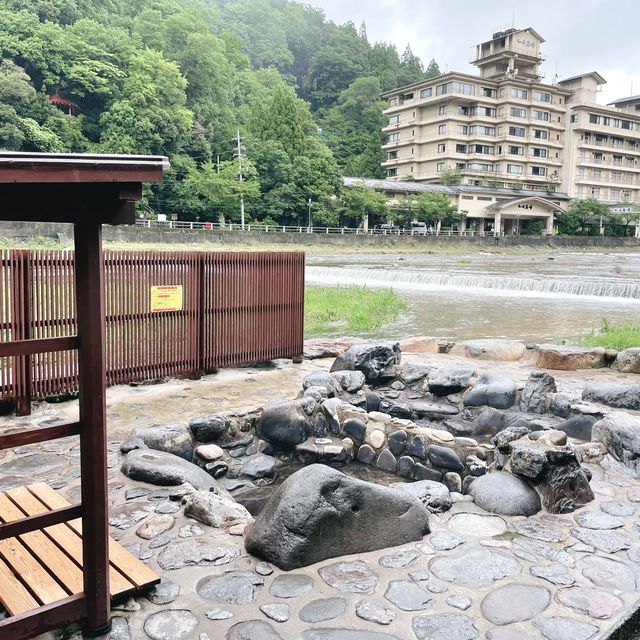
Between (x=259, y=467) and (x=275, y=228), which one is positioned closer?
(x=259, y=467)

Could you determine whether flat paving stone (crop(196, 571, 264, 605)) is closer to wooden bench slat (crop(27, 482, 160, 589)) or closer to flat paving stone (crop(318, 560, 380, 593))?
wooden bench slat (crop(27, 482, 160, 589))

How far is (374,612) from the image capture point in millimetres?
3287

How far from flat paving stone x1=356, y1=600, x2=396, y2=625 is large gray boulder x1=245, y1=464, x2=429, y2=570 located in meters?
0.53

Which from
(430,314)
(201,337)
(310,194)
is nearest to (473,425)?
(201,337)

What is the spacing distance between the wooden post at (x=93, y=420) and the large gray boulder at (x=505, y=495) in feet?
9.64

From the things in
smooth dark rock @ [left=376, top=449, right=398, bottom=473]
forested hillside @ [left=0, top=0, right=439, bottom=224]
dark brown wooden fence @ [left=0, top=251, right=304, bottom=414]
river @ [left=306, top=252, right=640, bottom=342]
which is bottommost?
smooth dark rock @ [left=376, top=449, right=398, bottom=473]

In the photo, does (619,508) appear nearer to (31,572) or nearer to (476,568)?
(476,568)

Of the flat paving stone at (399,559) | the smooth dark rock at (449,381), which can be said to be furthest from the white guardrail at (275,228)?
the flat paving stone at (399,559)

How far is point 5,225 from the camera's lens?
3541 cm

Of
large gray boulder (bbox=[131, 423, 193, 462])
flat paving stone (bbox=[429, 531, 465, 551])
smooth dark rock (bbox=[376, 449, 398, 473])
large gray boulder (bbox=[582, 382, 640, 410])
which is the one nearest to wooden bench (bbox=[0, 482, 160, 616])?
flat paving stone (bbox=[429, 531, 465, 551])

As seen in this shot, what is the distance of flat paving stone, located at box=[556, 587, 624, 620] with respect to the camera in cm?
333

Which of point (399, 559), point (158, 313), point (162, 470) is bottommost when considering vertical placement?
point (399, 559)

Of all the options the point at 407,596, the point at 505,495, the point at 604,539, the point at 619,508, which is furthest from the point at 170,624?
the point at 619,508

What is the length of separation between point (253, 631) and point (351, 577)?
78 cm
